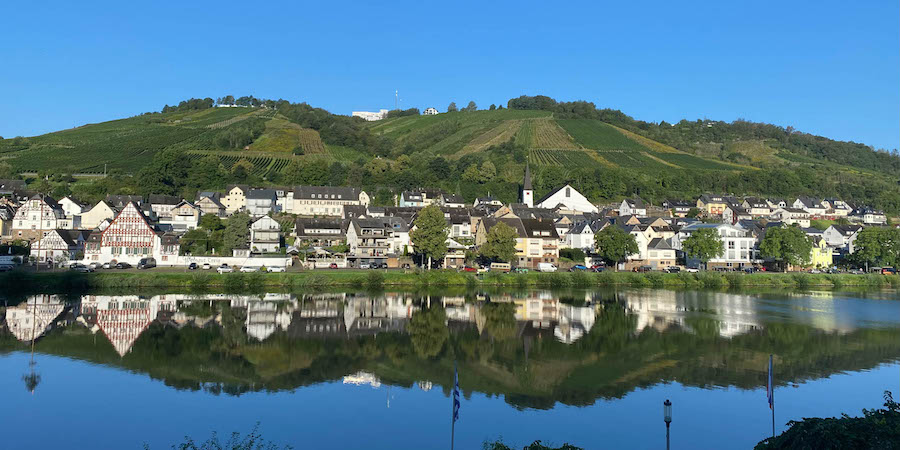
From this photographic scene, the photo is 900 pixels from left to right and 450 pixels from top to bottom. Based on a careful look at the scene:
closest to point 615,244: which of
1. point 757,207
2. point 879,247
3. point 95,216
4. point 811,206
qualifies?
point 879,247

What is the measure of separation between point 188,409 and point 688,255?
5146cm

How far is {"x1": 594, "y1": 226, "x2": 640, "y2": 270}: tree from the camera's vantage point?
57.7 meters

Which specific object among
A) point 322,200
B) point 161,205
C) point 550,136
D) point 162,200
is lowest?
point 161,205

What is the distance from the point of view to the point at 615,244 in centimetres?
5769

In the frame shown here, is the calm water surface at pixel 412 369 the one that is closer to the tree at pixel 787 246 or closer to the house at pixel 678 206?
the tree at pixel 787 246

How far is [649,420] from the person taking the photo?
18469 mm

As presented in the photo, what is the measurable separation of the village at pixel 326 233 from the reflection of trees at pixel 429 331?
19.5m

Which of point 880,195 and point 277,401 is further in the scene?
point 880,195

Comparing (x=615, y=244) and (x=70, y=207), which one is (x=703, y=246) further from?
(x=70, y=207)

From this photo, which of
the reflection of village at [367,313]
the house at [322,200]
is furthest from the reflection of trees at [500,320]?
the house at [322,200]

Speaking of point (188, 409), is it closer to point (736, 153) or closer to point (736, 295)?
point (736, 295)

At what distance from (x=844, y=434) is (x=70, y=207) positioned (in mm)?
70768

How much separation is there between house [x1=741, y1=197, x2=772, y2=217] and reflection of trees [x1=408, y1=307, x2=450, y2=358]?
66579mm

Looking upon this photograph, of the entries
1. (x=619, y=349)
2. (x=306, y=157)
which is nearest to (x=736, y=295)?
(x=619, y=349)
